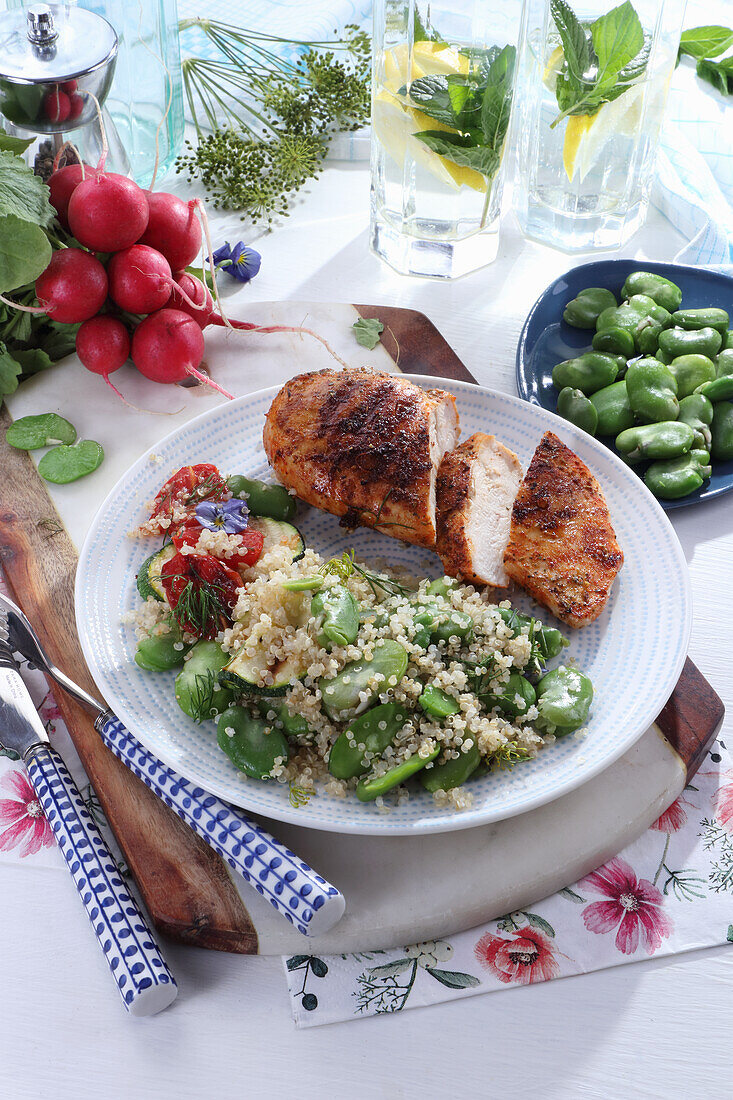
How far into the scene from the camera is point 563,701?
2047 mm

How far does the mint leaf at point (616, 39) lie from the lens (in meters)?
3.02

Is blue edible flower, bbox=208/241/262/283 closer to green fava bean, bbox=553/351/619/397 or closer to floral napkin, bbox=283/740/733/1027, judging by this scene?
green fava bean, bbox=553/351/619/397

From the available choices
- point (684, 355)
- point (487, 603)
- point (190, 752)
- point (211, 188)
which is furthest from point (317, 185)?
point (190, 752)

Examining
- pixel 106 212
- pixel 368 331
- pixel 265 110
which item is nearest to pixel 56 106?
pixel 106 212

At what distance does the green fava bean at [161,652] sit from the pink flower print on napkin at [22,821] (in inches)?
15.6

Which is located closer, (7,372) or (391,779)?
(391,779)

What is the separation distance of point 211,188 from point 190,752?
2685 millimetres

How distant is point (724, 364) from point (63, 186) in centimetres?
210

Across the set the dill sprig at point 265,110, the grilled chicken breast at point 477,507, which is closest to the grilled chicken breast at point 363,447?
the grilled chicken breast at point 477,507

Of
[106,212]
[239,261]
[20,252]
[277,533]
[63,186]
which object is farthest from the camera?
[239,261]

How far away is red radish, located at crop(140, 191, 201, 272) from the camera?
3023 millimetres

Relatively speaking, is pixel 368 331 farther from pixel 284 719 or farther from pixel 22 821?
pixel 22 821

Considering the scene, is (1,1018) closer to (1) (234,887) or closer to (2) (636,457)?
(1) (234,887)

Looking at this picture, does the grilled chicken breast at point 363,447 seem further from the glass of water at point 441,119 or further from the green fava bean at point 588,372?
the glass of water at point 441,119
